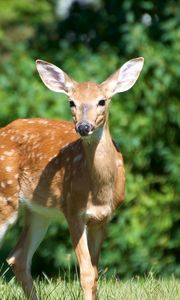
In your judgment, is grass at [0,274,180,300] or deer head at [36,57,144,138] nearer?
deer head at [36,57,144,138]

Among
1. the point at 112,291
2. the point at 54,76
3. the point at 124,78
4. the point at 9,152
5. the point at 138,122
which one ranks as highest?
the point at 54,76

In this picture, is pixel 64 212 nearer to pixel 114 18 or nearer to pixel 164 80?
pixel 164 80

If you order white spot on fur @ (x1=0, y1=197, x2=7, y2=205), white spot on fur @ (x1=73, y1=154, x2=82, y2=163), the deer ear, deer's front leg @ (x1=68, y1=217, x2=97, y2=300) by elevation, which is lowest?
deer's front leg @ (x1=68, y1=217, x2=97, y2=300)

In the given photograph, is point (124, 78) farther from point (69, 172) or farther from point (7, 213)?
point (7, 213)

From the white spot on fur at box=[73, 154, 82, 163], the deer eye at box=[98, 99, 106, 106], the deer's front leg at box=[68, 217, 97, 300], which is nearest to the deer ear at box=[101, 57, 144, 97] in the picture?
the deer eye at box=[98, 99, 106, 106]

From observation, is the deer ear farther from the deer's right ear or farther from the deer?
the deer's right ear

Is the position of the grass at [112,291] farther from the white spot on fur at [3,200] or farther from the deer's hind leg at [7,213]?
the white spot on fur at [3,200]

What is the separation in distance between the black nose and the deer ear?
654 mm

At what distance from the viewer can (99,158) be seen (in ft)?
26.2

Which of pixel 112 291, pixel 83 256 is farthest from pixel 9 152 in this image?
pixel 112 291

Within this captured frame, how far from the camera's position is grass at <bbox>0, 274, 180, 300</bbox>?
775 cm

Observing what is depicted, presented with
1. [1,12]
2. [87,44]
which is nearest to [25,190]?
[87,44]

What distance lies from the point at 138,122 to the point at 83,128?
12.8 ft

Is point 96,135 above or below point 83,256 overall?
above
